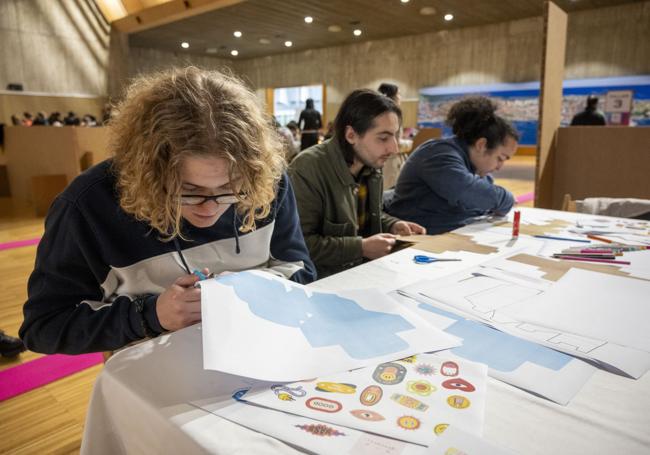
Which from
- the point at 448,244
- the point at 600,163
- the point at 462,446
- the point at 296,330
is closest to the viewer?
the point at 462,446

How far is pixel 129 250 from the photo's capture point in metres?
0.91

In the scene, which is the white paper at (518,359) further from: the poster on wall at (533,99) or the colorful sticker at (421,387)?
the poster on wall at (533,99)

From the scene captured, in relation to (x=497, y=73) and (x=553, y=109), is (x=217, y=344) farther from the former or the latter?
(x=497, y=73)

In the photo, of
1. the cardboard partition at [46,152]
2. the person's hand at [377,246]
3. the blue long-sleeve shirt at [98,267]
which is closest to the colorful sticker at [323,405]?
the blue long-sleeve shirt at [98,267]

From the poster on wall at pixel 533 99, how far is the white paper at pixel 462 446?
8125 mm

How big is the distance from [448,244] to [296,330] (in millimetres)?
798

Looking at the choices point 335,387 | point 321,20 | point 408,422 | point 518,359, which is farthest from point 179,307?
point 321,20

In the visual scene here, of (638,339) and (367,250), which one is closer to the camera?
(638,339)

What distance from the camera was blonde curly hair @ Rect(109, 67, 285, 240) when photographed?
798 millimetres

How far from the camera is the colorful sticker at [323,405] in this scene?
546 millimetres

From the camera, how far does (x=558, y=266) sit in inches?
44.8

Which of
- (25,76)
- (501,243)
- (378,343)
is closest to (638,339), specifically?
(378,343)

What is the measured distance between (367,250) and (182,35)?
1110 cm

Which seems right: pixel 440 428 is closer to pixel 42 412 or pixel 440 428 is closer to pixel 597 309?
pixel 597 309
